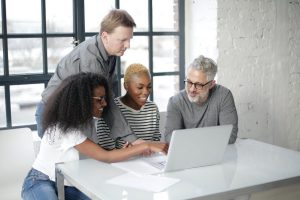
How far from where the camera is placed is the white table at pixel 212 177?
1.87 metres

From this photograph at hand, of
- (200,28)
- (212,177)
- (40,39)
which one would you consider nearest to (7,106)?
(40,39)

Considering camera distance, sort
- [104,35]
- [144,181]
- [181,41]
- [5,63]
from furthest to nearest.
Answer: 1. [181,41]
2. [5,63]
3. [104,35]
4. [144,181]

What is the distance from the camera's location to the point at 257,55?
12.6 ft

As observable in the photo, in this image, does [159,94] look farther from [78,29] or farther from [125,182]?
[125,182]

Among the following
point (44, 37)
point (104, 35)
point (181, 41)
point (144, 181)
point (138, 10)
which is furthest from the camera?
point (181, 41)

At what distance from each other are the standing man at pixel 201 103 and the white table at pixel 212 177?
428 millimetres

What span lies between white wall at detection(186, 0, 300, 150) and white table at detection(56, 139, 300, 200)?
1310mm

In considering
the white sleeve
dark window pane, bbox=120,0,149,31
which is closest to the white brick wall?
dark window pane, bbox=120,0,149,31

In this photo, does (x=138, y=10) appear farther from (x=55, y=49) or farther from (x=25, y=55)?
(x=25, y=55)

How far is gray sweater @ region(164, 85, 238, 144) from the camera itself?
289 centimetres

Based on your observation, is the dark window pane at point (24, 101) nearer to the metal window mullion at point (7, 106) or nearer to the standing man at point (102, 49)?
the metal window mullion at point (7, 106)

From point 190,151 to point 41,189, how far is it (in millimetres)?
683

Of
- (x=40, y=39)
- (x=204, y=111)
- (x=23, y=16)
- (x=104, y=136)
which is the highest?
(x=23, y=16)

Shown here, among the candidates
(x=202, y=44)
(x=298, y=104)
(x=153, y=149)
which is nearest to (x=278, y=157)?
(x=153, y=149)
